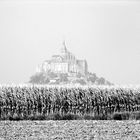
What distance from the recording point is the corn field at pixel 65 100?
14547mm

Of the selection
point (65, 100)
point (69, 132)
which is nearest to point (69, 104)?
point (65, 100)

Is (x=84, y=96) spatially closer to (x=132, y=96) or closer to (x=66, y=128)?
(x=132, y=96)

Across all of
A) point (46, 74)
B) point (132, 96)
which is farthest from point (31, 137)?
point (46, 74)

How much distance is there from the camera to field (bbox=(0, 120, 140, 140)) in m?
9.29

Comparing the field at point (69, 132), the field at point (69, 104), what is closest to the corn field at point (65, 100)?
the field at point (69, 104)

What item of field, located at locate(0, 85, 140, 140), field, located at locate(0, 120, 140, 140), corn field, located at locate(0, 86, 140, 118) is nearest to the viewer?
field, located at locate(0, 120, 140, 140)

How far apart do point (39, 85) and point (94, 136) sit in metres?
6.33

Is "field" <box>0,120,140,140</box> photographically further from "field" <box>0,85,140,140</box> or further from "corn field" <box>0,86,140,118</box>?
"corn field" <box>0,86,140,118</box>

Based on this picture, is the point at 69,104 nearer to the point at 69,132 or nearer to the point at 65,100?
the point at 65,100

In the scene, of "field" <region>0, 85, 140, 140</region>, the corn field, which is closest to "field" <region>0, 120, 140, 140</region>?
"field" <region>0, 85, 140, 140</region>

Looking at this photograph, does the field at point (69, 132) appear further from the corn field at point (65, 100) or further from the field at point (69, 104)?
the corn field at point (65, 100)

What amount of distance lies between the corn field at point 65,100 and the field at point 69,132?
284 cm

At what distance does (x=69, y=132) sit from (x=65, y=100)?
4.84 metres

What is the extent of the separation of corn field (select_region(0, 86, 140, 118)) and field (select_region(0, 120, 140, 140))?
2840 millimetres
